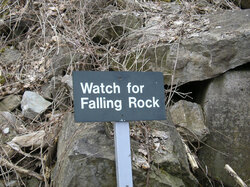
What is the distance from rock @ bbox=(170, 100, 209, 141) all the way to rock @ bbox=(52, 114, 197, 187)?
17.6 inches

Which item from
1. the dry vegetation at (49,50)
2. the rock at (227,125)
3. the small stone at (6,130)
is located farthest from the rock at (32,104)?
the rock at (227,125)

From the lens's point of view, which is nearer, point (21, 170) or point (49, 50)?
point (21, 170)

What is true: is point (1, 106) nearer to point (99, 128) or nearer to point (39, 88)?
point (39, 88)

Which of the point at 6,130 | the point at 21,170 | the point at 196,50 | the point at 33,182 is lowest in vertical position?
the point at 33,182

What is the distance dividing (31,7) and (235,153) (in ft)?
12.3

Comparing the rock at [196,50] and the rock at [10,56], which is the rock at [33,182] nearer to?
the rock at [196,50]

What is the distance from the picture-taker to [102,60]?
147 inches

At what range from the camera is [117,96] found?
74.5 inches

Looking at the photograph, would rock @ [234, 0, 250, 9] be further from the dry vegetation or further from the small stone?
the small stone

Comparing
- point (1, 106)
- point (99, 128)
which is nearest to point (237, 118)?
point (99, 128)

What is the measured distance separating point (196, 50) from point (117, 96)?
5.47 feet

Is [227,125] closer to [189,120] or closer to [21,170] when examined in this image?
[189,120]

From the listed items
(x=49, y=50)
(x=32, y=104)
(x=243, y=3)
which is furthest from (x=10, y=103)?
(x=243, y=3)

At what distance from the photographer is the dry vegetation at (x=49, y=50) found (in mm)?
2631
